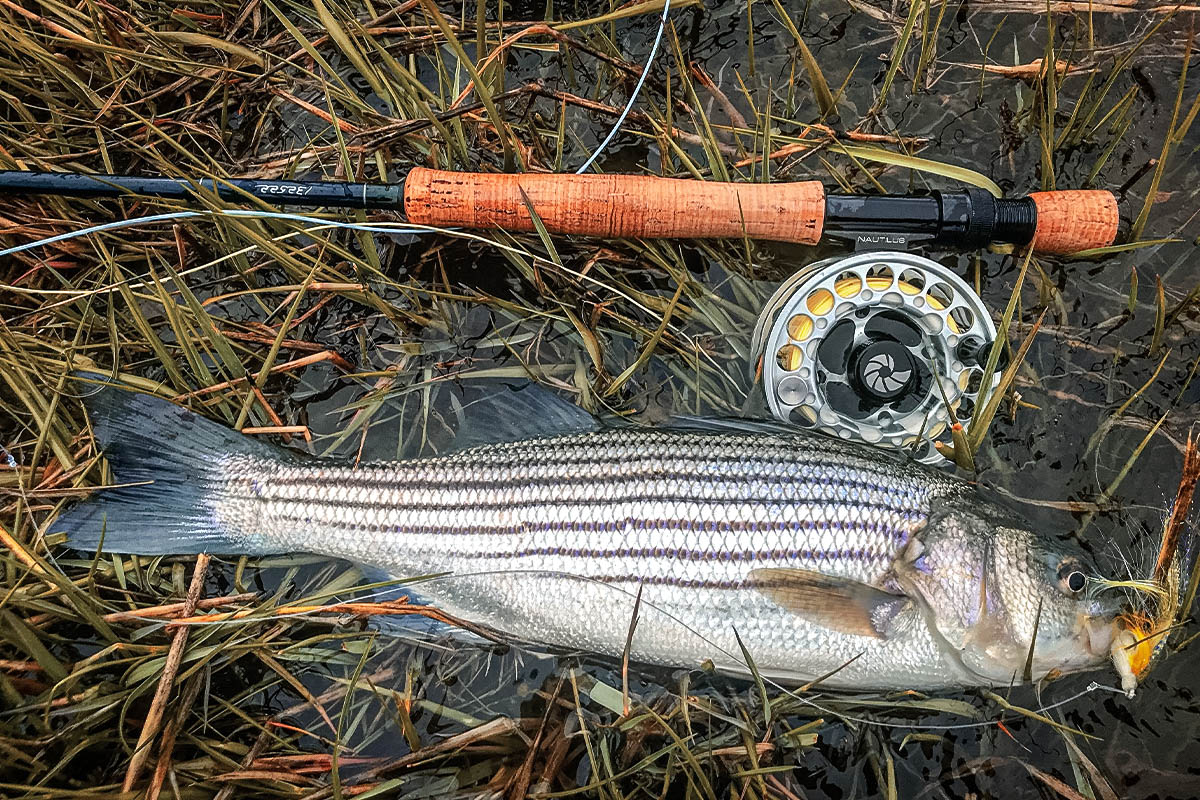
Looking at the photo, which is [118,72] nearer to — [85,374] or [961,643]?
[85,374]

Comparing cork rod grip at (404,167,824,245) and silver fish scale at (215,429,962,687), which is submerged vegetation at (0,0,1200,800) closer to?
cork rod grip at (404,167,824,245)

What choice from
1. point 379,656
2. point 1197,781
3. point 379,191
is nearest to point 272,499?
point 379,656

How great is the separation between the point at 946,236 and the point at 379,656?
8.92 feet

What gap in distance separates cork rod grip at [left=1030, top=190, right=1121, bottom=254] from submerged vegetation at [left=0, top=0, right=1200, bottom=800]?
0.19 m

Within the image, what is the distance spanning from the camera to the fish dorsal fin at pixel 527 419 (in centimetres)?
276

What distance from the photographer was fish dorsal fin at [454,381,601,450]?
2758 millimetres

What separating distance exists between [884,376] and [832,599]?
0.86 metres

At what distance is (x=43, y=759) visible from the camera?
254 cm

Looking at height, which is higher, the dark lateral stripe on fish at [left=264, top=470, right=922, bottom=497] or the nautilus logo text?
the nautilus logo text

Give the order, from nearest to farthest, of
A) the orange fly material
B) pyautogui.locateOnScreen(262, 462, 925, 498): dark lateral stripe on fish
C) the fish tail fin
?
the orange fly material < pyautogui.locateOnScreen(262, 462, 925, 498): dark lateral stripe on fish < the fish tail fin

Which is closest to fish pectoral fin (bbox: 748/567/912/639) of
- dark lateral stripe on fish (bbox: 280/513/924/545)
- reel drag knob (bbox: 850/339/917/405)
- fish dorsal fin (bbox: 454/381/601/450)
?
dark lateral stripe on fish (bbox: 280/513/924/545)

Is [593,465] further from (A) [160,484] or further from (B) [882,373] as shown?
(A) [160,484]

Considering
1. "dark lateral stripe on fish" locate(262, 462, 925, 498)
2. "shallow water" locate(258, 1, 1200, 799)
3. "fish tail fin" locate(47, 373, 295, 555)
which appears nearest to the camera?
"dark lateral stripe on fish" locate(262, 462, 925, 498)

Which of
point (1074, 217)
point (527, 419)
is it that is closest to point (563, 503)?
point (527, 419)
